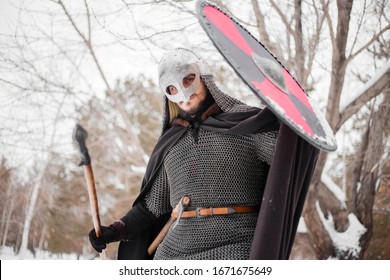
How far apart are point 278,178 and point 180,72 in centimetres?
51

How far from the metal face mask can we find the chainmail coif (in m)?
0.05

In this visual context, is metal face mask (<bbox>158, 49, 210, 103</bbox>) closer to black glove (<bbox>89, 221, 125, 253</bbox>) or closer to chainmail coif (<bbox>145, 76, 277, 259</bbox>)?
chainmail coif (<bbox>145, 76, 277, 259</bbox>)

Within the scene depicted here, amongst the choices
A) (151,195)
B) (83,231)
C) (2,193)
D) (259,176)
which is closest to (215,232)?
(259,176)

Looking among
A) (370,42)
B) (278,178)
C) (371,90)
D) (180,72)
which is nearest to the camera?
(278,178)

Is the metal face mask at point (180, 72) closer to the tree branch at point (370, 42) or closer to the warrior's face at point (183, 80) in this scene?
the warrior's face at point (183, 80)

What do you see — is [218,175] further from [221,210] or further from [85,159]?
[85,159]

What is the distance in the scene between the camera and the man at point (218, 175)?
1.15 meters

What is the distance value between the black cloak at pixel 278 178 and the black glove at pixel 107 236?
0.48 meters

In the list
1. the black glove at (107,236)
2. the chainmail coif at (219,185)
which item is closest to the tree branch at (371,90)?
the chainmail coif at (219,185)

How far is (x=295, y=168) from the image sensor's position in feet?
3.96

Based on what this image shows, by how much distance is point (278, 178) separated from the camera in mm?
1143

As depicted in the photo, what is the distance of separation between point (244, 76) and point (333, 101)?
255 cm

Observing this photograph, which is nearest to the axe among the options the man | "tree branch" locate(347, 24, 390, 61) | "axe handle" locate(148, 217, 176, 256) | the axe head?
the axe head

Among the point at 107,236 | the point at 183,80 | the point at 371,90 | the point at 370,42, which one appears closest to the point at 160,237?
the point at 107,236
